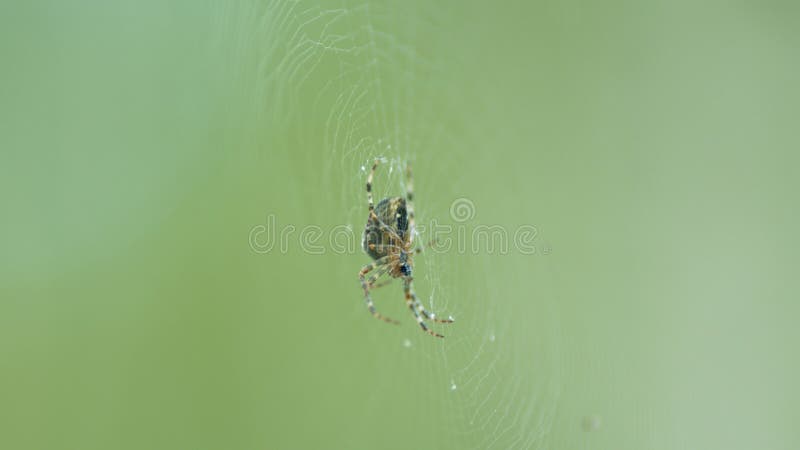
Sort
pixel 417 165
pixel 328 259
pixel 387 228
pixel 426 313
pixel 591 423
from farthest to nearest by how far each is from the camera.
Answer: pixel 328 259
pixel 417 165
pixel 591 423
pixel 426 313
pixel 387 228

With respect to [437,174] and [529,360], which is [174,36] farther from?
[529,360]

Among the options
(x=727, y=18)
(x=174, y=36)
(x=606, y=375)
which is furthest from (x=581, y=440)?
(x=727, y=18)

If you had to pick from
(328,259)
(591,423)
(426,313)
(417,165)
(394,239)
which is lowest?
(591,423)

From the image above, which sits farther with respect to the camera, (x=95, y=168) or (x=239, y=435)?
(x=95, y=168)

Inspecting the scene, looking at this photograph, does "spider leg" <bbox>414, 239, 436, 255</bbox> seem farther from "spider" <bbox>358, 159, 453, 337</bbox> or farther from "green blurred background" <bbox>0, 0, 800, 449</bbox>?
"green blurred background" <bbox>0, 0, 800, 449</bbox>

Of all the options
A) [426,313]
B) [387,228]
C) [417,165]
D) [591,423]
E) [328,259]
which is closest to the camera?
[387,228]

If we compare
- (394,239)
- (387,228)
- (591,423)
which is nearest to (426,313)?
(394,239)

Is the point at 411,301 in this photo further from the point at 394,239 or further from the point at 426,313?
the point at 394,239
